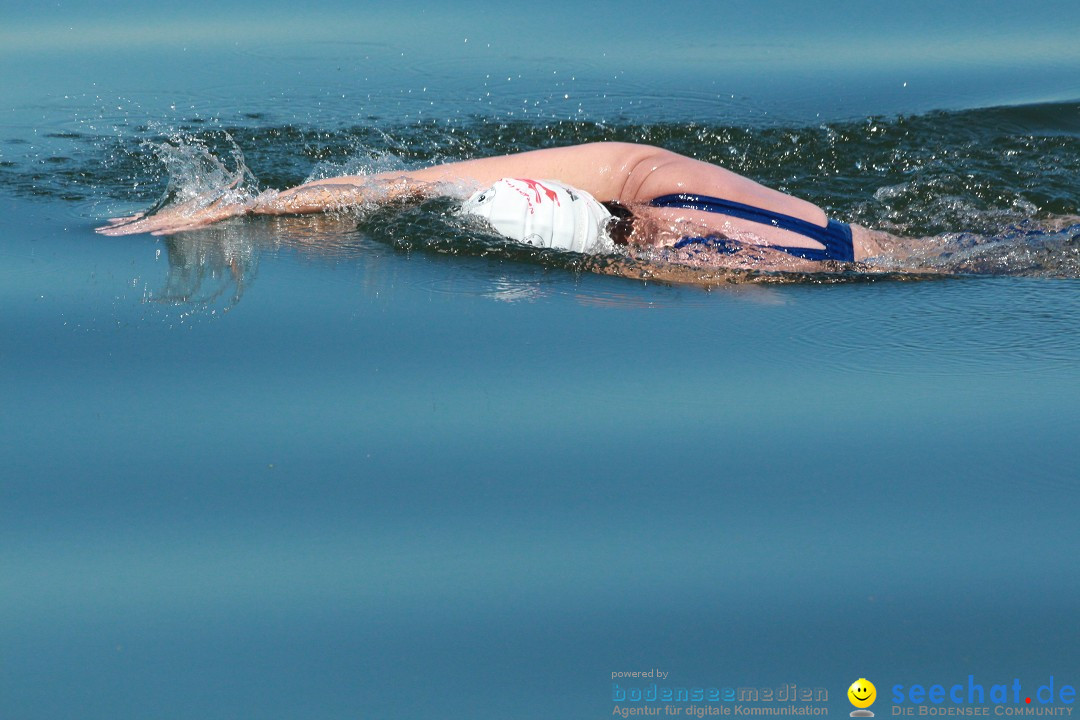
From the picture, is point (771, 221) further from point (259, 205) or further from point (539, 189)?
point (259, 205)

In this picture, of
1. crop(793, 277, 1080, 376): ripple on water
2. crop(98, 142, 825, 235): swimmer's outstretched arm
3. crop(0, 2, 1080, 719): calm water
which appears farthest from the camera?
crop(98, 142, 825, 235): swimmer's outstretched arm

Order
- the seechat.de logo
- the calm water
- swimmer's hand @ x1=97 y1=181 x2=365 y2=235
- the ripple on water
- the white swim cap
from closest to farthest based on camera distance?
the seechat.de logo, the calm water, the ripple on water, the white swim cap, swimmer's hand @ x1=97 y1=181 x2=365 y2=235

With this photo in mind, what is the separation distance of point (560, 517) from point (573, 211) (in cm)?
216

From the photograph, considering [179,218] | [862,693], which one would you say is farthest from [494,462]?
[179,218]

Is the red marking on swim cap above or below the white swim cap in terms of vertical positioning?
above

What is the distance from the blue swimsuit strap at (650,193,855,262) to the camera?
4.83 meters

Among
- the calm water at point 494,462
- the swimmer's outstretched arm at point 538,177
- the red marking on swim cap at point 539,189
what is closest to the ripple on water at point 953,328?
the calm water at point 494,462

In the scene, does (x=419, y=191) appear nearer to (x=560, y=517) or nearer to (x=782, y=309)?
(x=782, y=309)

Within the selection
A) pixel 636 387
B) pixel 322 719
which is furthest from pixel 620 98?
pixel 322 719

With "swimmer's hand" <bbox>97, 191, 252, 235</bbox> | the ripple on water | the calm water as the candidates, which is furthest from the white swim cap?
"swimmer's hand" <bbox>97, 191, 252, 235</bbox>

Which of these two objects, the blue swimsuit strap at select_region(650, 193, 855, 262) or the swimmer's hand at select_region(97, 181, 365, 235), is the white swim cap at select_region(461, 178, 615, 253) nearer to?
the blue swimsuit strap at select_region(650, 193, 855, 262)

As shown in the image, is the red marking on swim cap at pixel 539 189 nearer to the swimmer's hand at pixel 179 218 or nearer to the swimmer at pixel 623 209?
the swimmer at pixel 623 209

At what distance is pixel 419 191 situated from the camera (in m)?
5.22

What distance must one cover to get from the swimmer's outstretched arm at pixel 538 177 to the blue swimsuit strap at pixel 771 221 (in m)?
0.03
